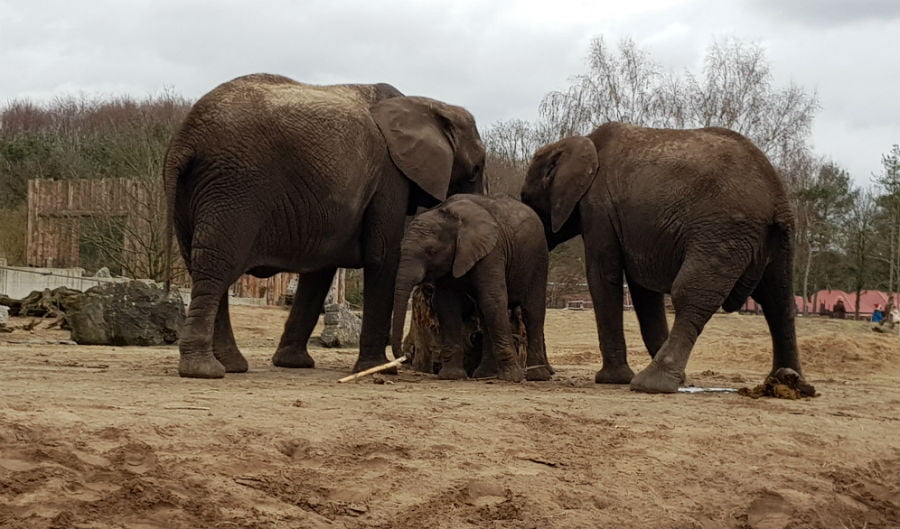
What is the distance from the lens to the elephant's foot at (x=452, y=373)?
37.7 ft

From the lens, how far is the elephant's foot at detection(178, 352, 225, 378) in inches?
406

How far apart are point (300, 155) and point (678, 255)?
3583 millimetres

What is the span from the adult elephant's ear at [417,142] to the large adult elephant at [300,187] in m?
0.01

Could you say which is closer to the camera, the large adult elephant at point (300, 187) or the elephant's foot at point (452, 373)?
the large adult elephant at point (300, 187)

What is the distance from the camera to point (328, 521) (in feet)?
20.5

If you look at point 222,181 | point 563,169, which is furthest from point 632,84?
point 222,181

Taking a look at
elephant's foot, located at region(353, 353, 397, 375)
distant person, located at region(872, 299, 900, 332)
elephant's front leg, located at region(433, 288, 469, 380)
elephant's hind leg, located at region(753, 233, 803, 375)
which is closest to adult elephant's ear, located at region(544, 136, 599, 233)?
elephant's front leg, located at region(433, 288, 469, 380)

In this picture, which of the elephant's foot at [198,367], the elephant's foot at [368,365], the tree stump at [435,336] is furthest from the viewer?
the tree stump at [435,336]

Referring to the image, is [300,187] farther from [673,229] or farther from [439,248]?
[673,229]

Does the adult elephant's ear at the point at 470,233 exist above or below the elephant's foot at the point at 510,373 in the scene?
above

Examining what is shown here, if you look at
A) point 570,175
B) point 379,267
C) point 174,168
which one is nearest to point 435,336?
point 379,267

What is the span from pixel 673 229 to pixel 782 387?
5.59ft

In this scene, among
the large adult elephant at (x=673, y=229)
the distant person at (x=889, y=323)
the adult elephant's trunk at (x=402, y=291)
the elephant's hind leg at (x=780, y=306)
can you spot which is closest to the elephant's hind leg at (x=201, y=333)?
the adult elephant's trunk at (x=402, y=291)

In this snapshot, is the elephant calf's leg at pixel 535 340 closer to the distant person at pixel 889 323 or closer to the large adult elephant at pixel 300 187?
the large adult elephant at pixel 300 187
